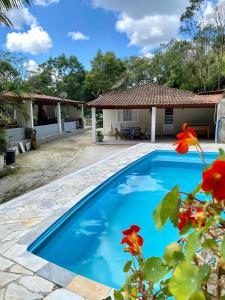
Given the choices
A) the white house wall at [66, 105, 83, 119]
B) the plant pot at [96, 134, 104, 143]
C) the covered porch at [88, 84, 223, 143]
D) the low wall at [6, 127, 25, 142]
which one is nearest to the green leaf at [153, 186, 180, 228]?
the low wall at [6, 127, 25, 142]

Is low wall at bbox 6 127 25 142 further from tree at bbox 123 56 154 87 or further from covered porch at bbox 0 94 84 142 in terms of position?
tree at bbox 123 56 154 87

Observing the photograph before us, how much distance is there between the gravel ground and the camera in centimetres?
811

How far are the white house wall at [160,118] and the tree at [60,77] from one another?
1269 cm

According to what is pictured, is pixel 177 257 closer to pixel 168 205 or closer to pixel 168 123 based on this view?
pixel 168 205

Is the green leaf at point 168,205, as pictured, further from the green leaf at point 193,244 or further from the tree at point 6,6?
the tree at point 6,6

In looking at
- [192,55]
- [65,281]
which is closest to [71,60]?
[192,55]

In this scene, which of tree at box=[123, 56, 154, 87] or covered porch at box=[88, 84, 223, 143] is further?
tree at box=[123, 56, 154, 87]

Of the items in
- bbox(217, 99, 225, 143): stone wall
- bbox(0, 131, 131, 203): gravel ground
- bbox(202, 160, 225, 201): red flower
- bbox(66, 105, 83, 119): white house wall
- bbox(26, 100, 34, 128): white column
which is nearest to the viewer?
bbox(202, 160, 225, 201): red flower

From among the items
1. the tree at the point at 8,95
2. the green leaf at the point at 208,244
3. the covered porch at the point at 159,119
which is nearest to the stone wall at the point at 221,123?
the covered porch at the point at 159,119

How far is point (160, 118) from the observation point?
20.2 metres

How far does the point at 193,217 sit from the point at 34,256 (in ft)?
11.8

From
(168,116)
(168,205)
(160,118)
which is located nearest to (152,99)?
(160,118)

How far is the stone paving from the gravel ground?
1.13 meters

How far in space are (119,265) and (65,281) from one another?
172cm
